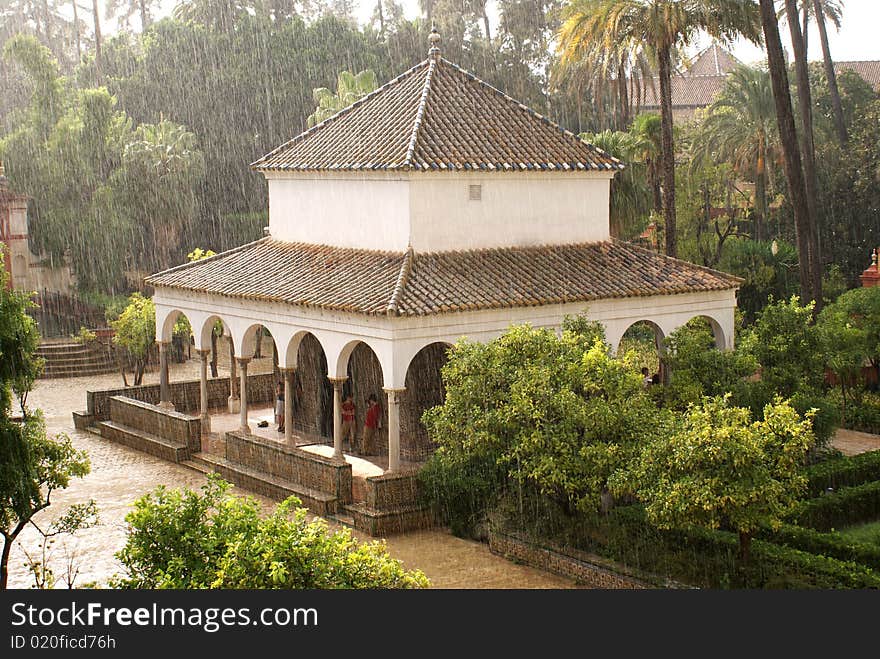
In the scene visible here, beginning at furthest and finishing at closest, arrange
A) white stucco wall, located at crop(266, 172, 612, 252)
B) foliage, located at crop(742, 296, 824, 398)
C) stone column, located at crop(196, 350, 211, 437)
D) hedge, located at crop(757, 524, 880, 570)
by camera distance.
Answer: stone column, located at crop(196, 350, 211, 437), white stucco wall, located at crop(266, 172, 612, 252), foliage, located at crop(742, 296, 824, 398), hedge, located at crop(757, 524, 880, 570)

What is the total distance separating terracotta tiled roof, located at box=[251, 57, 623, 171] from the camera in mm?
22203

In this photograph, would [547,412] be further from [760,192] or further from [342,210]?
[760,192]

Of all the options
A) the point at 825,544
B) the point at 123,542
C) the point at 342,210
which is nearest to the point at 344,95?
the point at 342,210

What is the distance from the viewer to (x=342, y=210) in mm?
23328

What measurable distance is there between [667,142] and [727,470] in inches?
616

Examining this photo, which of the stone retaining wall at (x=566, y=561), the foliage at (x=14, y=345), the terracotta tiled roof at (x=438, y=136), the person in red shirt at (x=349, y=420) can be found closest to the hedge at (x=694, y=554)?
the stone retaining wall at (x=566, y=561)

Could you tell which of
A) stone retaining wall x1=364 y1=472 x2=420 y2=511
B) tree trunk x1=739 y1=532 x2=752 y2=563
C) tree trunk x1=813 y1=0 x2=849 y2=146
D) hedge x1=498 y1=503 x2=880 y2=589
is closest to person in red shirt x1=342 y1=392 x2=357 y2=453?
stone retaining wall x1=364 y1=472 x2=420 y2=511

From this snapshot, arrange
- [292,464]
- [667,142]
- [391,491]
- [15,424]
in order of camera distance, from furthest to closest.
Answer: [667,142] < [292,464] < [391,491] < [15,424]

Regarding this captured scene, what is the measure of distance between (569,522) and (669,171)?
13695mm

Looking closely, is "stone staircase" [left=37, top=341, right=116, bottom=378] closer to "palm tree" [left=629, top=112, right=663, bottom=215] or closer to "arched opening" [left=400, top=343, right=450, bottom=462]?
"palm tree" [left=629, top=112, right=663, bottom=215]

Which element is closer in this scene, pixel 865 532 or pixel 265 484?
pixel 865 532

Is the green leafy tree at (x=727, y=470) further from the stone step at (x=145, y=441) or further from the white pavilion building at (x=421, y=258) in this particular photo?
the stone step at (x=145, y=441)

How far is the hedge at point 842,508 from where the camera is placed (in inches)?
724

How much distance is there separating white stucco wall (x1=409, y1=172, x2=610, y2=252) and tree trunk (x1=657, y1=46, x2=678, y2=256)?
5716 mm
